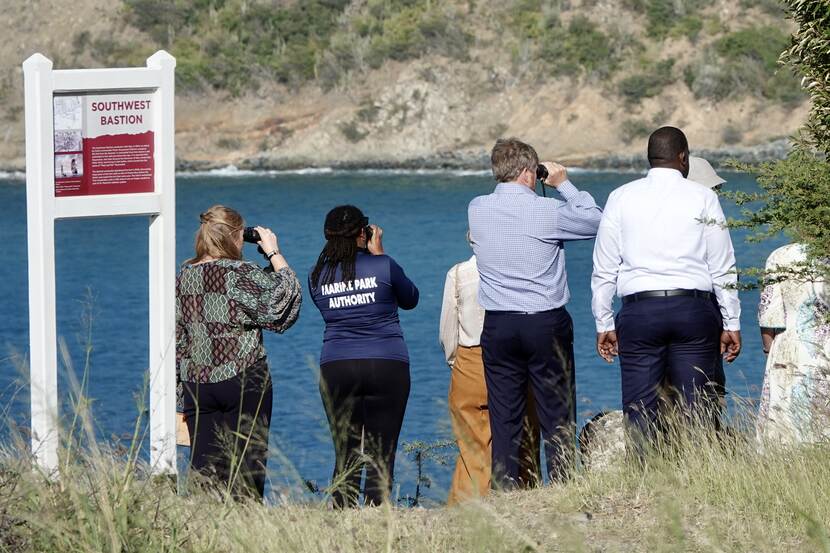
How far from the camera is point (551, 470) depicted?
641cm

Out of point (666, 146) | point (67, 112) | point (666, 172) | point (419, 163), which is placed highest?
point (67, 112)

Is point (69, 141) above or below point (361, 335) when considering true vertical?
above

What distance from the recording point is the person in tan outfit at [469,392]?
6.79 metres

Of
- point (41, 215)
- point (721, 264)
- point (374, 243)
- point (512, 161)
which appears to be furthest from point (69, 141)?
point (721, 264)

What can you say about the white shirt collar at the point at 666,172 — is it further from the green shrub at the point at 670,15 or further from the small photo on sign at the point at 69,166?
the green shrub at the point at 670,15

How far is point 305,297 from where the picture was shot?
3741 cm

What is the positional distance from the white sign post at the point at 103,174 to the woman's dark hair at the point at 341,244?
2.35 feet

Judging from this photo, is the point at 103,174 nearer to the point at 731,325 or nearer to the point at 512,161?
the point at 512,161

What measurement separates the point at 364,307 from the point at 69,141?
5.00 ft

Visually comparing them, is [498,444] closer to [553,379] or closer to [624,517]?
[553,379]

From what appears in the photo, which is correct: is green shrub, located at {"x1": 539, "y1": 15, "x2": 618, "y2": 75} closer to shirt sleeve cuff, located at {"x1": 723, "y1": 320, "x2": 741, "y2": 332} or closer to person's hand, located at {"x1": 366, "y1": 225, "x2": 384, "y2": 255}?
person's hand, located at {"x1": 366, "y1": 225, "x2": 384, "y2": 255}

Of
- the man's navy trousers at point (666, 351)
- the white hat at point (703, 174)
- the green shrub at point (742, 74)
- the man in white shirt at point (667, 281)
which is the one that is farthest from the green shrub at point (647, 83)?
the man's navy trousers at point (666, 351)

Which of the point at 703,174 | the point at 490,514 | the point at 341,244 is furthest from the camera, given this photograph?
the point at 703,174

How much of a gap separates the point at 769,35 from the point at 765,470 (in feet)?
237
